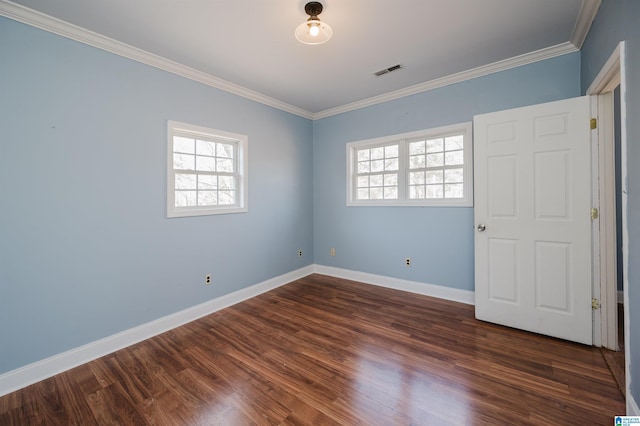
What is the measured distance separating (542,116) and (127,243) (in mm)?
4049

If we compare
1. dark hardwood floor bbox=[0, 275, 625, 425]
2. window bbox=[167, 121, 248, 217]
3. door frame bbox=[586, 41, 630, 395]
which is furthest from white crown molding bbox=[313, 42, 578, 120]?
dark hardwood floor bbox=[0, 275, 625, 425]

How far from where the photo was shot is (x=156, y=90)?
271 centimetres

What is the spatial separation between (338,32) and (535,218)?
251cm

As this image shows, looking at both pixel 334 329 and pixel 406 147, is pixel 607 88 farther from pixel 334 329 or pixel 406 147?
pixel 334 329

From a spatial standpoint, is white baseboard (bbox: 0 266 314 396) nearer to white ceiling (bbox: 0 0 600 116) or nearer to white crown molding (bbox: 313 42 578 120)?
white ceiling (bbox: 0 0 600 116)

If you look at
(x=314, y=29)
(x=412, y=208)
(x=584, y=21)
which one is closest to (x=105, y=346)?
(x=314, y=29)

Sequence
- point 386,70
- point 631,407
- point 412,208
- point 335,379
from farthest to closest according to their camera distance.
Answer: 1. point 412,208
2. point 386,70
3. point 335,379
4. point 631,407

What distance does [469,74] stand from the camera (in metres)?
3.13

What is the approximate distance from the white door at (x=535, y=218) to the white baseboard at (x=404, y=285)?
0.48 metres

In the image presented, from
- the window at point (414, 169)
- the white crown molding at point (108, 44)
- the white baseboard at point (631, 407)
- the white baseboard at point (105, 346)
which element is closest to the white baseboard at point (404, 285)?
the window at point (414, 169)

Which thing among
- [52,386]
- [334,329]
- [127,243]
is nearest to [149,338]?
[52,386]

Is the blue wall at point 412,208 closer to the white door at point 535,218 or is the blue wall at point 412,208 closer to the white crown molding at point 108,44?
the white door at point 535,218

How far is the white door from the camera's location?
7.66 feet

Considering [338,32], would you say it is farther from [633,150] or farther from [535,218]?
[535,218]
